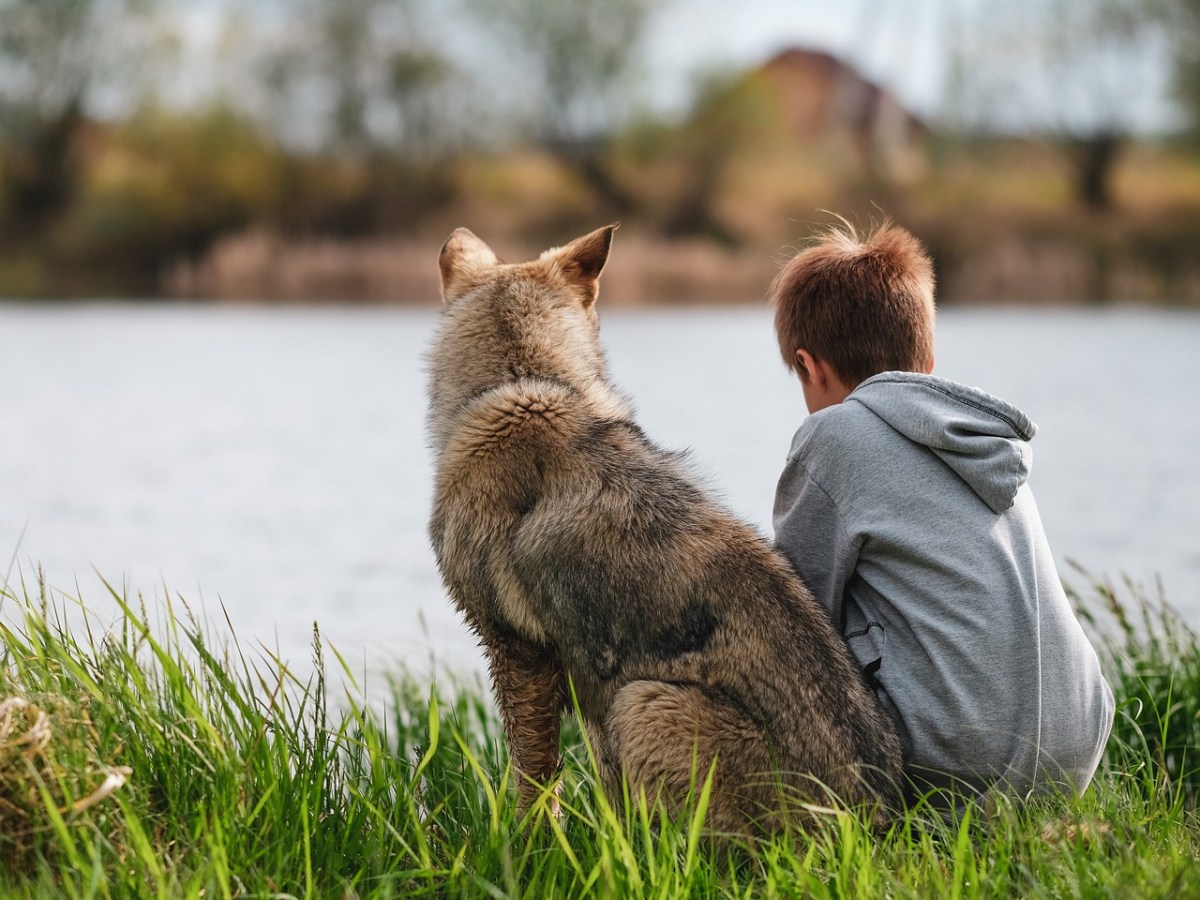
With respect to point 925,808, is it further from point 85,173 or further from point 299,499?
point 85,173

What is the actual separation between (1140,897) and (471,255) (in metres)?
2.80

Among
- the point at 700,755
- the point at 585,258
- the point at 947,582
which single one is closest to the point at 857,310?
the point at 947,582

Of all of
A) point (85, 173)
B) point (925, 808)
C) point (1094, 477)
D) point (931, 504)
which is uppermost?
point (85, 173)

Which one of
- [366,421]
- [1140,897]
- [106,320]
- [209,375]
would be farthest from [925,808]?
[106,320]

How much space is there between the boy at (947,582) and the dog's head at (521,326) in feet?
2.81

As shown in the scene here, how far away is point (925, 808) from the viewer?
323 cm

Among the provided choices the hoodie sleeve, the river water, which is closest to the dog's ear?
the river water

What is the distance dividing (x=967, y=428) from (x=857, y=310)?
518mm

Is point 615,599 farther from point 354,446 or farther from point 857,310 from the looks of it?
point 354,446

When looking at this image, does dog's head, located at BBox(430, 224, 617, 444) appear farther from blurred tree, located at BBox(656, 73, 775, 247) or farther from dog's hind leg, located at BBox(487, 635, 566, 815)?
blurred tree, located at BBox(656, 73, 775, 247)

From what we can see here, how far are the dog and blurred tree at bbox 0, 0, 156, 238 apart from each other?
4205 centimetres

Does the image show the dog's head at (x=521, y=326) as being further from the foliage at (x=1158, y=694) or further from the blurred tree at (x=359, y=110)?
the blurred tree at (x=359, y=110)

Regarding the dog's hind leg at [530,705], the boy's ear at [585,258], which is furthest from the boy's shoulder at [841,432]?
the boy's ear at [585,258]

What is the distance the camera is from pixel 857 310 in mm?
3516
